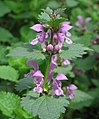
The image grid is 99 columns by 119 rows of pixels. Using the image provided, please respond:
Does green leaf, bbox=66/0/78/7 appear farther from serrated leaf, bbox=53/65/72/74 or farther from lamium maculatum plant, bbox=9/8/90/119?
lamium maculatum plant, bbox=9/8/90/119

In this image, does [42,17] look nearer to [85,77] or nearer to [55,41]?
[55,41]

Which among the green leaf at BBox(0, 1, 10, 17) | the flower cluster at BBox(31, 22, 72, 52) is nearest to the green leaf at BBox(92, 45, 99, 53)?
the flower cluster at BBox(31, 22, 72, 52)

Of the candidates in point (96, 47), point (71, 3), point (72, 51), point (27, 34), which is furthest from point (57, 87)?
point (71, 3)

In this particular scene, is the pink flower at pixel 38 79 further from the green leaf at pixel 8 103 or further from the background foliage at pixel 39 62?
the green leaf at pixel 8 103

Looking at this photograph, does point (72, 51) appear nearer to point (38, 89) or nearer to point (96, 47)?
point (38, 89)

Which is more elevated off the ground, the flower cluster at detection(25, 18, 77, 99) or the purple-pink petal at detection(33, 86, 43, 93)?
the flower cluster at detection(25, 18, 77, 99)

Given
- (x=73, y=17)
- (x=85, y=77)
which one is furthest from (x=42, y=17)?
(x=73, y=17)

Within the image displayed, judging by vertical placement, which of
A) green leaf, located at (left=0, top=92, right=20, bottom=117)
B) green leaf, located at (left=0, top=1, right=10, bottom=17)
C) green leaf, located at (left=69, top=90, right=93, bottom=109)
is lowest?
green leaf, located at (left=69, top=90, right=93, bottom=109)
